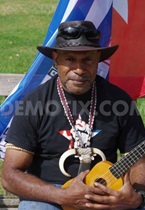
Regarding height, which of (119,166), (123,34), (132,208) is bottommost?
(132,208)

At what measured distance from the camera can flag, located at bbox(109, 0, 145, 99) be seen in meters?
4.81

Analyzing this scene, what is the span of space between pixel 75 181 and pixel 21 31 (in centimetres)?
977

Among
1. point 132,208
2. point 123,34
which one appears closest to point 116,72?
point 123,34

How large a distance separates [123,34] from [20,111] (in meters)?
1.26

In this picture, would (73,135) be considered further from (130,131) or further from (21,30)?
(21,30)

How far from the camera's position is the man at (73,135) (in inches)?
151

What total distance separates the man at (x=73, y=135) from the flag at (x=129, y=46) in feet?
2.25

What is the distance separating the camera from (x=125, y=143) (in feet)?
13.6

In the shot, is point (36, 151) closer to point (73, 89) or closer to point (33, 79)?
point (73, 89)

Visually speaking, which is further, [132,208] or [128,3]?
[128,3]

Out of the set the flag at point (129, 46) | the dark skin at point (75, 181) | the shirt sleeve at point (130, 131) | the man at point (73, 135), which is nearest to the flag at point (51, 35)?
the flag at point (129, 46)

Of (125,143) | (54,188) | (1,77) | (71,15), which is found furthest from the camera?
(1,77)

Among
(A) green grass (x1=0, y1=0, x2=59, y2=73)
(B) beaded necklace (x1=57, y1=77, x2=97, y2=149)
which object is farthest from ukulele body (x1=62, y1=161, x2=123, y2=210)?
(A) green grass (x1=0, y1=0, x2=59, y2=73)

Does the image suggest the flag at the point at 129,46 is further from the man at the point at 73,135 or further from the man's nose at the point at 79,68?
the man's nose at the point at 79,68
